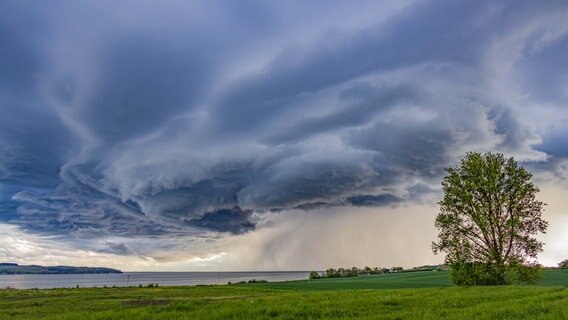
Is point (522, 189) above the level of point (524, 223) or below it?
above

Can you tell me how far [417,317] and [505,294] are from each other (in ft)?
44.1

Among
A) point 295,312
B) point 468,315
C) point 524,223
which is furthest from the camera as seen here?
point 524,223

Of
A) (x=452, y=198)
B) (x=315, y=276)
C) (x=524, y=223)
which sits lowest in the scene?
(x=315, y=276)

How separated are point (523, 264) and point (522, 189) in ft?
27.3

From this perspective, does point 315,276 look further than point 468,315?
Yes

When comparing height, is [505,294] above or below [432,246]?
below

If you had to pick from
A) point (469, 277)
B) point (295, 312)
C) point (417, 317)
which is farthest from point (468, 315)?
point (469, 277)

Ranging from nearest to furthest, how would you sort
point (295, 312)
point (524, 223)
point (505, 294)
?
point (295, 312) → point (505, 294) → point (524, 223)

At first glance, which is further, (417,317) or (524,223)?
(524,223)

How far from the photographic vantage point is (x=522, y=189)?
47031 mm

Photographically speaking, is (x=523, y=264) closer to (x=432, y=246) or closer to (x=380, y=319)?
(x=432, y=246)

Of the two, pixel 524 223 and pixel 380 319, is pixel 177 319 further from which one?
pixel 524 223

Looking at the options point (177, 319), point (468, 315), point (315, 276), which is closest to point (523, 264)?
point (468, 315)

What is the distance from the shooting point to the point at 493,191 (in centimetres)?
4784
